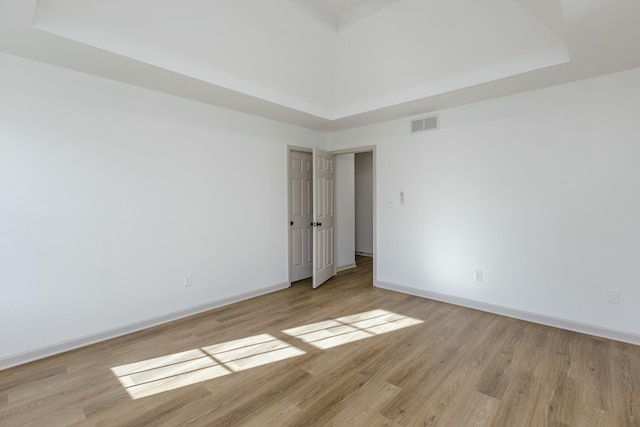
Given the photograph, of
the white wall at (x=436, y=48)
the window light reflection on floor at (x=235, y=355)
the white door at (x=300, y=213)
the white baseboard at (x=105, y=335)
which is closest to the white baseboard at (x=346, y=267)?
the white door at (x=300, y=213)

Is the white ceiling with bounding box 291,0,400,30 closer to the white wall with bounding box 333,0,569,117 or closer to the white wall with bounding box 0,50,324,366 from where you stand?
the white wall with bounding box 333,0,569,117

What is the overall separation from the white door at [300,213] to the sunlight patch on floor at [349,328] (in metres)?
1.71

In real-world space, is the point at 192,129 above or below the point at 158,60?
below

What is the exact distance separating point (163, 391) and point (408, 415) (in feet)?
5.58

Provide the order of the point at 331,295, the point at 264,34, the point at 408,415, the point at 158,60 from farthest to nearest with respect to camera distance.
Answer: the point at 331,295 → the point at 264,34 → the point at 158,60 → the point at 408,415

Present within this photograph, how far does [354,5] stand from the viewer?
3.10 metres

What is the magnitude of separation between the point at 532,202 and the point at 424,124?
5.33ft

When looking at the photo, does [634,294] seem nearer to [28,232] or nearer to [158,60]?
[158,60]

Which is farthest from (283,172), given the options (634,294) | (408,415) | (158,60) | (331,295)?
(634,294)

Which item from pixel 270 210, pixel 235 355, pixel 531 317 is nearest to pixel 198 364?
pixel 235 355

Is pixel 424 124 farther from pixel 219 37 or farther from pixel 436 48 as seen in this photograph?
pixel 219 37

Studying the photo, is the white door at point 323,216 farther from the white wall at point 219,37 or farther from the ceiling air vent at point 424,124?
the ceiling air vent at point 424,124

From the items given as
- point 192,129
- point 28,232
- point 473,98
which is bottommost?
point 28,232

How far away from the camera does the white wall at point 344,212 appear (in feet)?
18.6
